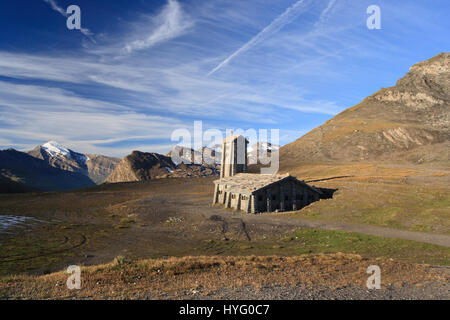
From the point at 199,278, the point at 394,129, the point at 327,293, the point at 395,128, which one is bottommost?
the point at 199,278

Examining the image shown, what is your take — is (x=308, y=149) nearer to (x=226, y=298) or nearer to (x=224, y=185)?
(x=224, y=185)

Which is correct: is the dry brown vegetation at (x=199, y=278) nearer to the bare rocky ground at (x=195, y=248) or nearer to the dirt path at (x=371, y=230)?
the bare rocky ground at (x=195, y=248)

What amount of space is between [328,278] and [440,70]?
7240 inches

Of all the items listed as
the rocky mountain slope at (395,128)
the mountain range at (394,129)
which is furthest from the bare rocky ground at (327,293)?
the rocky mountain slope at (395,128)

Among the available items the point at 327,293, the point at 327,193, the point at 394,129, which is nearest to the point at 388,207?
the point at 327,193

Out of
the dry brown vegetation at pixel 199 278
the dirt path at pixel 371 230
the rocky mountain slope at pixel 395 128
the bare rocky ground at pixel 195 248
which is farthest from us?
the rocky mountain slope at pixel 395 128

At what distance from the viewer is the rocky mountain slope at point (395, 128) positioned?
111 metres

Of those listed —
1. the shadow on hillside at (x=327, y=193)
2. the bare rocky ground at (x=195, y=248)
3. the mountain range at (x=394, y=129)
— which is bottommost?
the bare rocky ground at (x=195, y=248)

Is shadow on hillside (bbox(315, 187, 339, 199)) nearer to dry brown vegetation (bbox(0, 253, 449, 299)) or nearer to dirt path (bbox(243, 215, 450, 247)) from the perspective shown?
dirt path (bbox(243, 215, 450, 247))

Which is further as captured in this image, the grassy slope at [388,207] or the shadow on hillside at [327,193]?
the shadow on hillside at [327,193]

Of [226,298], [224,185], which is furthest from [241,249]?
[224,185]

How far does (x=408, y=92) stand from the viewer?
149 meters

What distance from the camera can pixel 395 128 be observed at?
12212 cm

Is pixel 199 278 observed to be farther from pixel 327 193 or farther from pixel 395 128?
pixel 395 128
